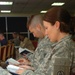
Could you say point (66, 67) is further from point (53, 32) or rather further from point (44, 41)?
point (44, 41)

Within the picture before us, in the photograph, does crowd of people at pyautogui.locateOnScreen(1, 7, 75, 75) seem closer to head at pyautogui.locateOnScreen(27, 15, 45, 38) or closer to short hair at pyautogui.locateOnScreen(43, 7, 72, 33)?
short hair at pyautogui.locateOnScreen(43, 7, 72, 33)

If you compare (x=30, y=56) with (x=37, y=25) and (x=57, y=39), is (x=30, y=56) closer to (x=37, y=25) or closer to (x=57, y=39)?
(x=37, y=25)

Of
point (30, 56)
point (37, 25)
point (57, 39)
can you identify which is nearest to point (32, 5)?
point (30, 56)

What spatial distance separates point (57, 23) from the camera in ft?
3.61

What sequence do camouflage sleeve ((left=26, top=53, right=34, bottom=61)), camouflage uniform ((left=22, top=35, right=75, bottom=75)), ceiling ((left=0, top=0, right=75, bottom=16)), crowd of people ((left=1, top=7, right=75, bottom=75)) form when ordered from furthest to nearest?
ceiling ((left=0, top=0, right=75, bottom=16)) → camouflage sleeve ((left=26, top=53, right=34, bottom=61)) → camouflage uniform ((left=22, top=35, right=75, bottom=75)) → crowd of people ((left=1, top=7, right=75, bottom=75))

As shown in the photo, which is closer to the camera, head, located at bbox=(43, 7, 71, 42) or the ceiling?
head, located at bbox=(43, 7, 71, 42)

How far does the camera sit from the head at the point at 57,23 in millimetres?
1102

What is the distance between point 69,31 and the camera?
114 centimetres

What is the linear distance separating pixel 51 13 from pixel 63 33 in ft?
0.41

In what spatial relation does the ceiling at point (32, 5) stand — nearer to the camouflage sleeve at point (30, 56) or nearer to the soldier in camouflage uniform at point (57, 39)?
the camouflage sleeve at point (30, 56)

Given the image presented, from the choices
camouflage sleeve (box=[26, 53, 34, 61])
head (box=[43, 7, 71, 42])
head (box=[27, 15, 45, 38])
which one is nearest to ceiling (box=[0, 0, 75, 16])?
camouflage sleeve (box=[26, 53, 34, 61])

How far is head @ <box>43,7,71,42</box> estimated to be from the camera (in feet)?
3.61

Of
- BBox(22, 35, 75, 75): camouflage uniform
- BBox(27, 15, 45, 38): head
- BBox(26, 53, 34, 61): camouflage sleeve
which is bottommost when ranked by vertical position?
BBox(26, 53, 34, 61): camouflage sleeve

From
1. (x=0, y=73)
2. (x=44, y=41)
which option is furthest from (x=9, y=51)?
(x=0, y=73)
